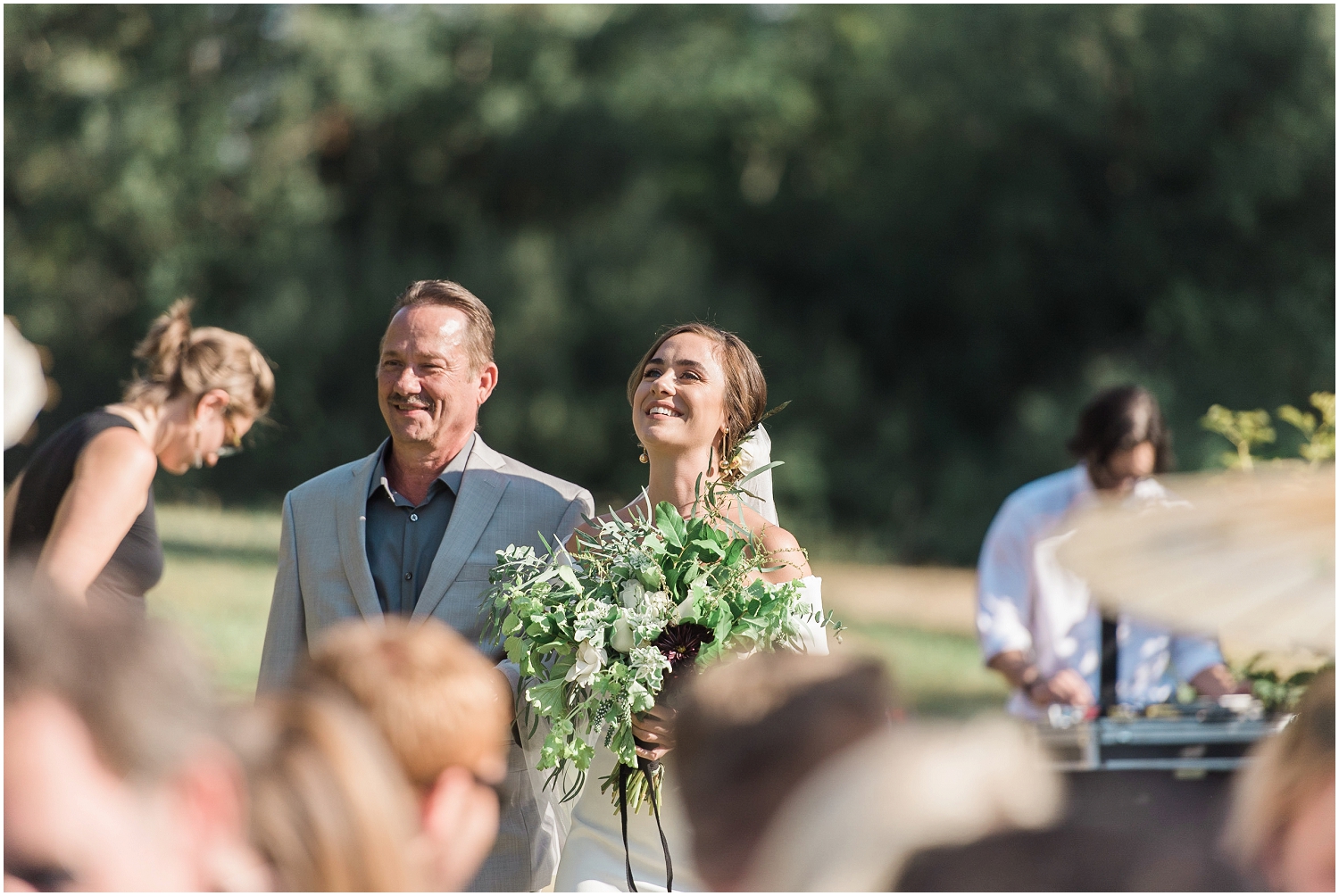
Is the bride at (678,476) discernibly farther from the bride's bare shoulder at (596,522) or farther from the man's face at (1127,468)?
the man's face at (1127,468)

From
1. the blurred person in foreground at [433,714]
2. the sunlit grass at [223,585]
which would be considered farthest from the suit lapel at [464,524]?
the sunlit grass at [223,585]

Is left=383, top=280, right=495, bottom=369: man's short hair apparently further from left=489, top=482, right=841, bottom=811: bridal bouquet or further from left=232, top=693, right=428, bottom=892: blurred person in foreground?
left=232, top=693, right=428, bottom=892: blurred person in foreground

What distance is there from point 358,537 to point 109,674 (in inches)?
92.8

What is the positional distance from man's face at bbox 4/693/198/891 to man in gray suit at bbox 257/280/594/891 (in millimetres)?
2084

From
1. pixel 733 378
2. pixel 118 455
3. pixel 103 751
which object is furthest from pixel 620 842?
pixel 103 751

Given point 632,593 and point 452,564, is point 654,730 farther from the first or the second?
point 452,564

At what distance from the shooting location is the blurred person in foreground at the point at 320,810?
1839mm

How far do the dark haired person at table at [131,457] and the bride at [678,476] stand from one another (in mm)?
1538

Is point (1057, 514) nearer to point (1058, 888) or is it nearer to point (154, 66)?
point (1058, 888)

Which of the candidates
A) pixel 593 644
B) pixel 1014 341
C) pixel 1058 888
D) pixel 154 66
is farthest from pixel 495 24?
pixel 1058 888

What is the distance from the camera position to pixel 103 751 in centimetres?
169

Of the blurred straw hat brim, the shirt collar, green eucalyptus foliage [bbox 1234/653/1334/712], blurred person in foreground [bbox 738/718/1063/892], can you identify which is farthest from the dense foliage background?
blurred person in foreground [bbox 738/718/1063/892]

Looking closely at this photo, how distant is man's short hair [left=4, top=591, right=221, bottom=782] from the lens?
1662mm

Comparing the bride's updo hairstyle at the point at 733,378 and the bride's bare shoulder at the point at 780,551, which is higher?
the bride's updo hairstyle at the point at 733,378
